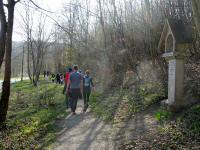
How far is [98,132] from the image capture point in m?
9.88

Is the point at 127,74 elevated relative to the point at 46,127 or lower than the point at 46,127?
elevated

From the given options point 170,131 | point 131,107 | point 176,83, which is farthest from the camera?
point 131,107

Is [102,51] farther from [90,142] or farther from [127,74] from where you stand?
[90,142]

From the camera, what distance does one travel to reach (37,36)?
136ft

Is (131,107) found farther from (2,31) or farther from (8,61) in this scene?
(2,31)

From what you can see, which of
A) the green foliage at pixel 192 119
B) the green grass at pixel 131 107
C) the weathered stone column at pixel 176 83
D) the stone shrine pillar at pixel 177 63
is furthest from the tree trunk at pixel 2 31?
the green foliage at pixel 192 119

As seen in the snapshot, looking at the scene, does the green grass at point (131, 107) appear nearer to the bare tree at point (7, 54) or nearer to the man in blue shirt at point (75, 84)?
the man in blue shirt at point (75, 84)

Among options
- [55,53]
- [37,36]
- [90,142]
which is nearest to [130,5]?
[90,142]

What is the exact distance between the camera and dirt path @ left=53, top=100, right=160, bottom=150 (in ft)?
27.6

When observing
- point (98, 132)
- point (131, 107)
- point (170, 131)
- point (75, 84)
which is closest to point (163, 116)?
point (170, 131)

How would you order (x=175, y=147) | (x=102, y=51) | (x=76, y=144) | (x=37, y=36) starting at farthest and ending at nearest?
(x=37, y=36)
(x=102, y=51)
(x=76, y=144)
(x=175, y=147)

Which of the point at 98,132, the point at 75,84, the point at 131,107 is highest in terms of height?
the point at 75,84

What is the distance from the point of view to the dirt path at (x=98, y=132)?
8422 mm

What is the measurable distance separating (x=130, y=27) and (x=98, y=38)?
12.5 metres
